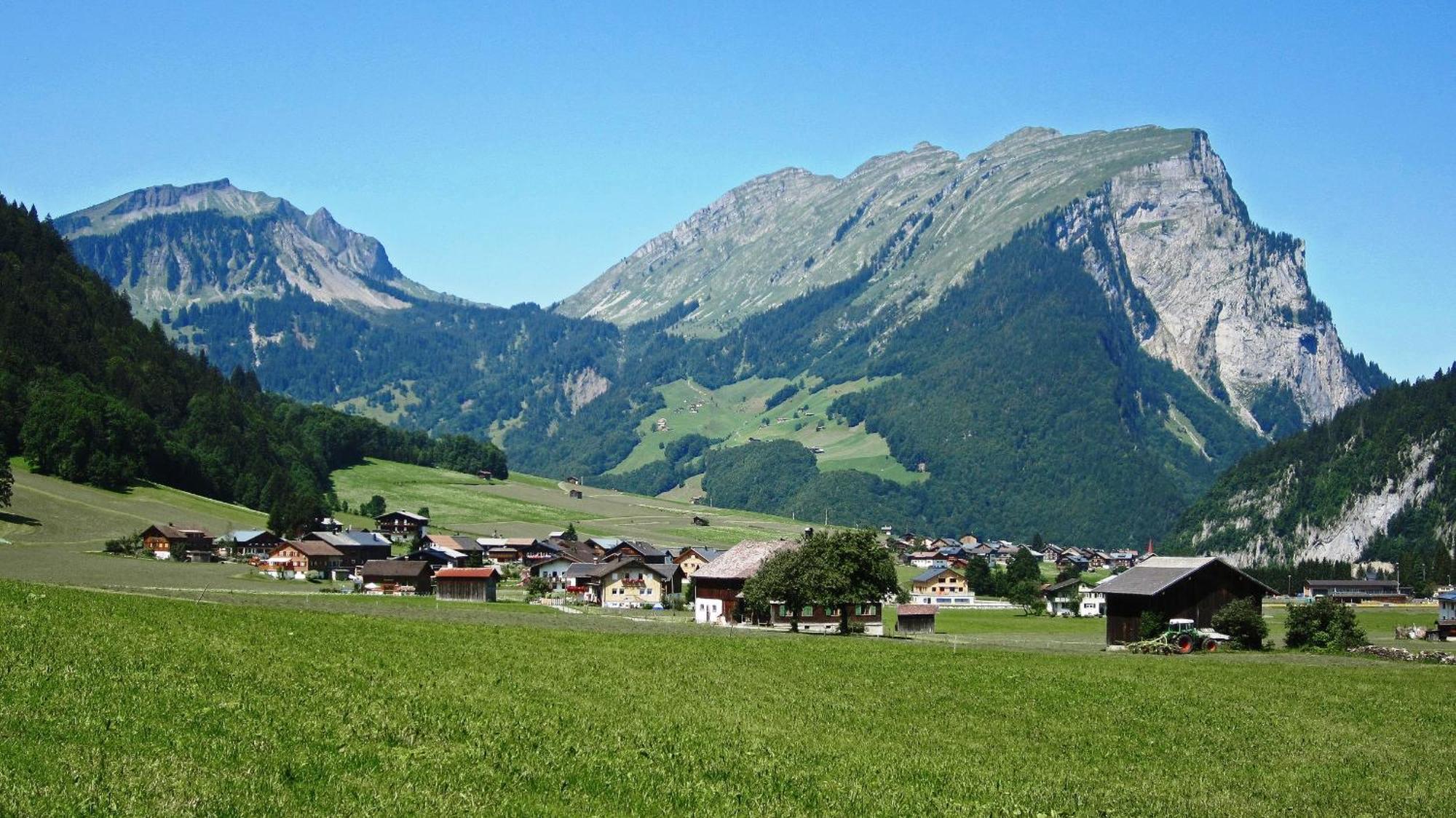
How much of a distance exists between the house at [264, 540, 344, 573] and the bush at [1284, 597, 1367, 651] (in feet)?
327

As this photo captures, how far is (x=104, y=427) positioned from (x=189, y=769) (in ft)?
485

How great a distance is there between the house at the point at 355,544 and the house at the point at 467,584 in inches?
1501

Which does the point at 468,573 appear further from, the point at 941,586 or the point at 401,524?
the point at 401,524

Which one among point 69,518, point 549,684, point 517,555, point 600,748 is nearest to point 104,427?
point 69,518

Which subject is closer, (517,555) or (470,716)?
(470,716)

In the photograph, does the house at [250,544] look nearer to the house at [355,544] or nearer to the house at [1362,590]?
the house at [355,544]

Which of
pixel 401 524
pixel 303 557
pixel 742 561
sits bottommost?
pixel 303 557

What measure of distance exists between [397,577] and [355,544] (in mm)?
33824

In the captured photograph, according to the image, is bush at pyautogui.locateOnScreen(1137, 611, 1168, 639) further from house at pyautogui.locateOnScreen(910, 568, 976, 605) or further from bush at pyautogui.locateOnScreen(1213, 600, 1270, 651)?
house at pyautogui.locateOnScreen(910, 568, 976, 605)

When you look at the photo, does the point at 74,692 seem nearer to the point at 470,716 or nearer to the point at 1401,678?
the point at 470,716

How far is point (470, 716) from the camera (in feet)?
87.5

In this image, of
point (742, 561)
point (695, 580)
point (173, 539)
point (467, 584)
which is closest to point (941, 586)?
point (467, 584)

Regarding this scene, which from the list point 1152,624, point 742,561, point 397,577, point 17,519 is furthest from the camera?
point 397,577

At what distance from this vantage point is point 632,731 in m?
26.8
